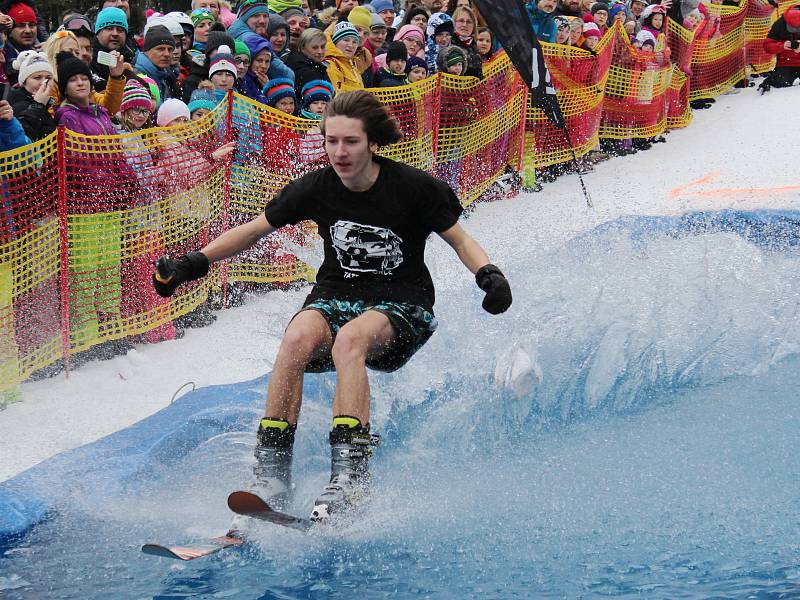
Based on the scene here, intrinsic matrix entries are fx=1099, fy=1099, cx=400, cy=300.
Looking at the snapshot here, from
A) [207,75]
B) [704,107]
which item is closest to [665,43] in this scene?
[704,107]

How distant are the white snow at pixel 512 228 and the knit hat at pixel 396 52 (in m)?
1.68

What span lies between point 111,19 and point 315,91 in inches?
66.6

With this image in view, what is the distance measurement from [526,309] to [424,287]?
1840 millimetres

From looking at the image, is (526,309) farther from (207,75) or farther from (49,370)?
(207,75)

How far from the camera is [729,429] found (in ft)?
18.6

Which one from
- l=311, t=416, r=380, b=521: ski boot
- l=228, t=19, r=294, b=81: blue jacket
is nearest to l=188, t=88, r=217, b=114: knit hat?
l=228, t=19, r=294, b=81: blue jacket

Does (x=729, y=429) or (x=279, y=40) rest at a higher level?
(x=279, y=40)

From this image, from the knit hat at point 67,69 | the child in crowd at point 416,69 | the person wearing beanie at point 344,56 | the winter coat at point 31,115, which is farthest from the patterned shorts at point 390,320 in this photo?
the child in crowd at point 416,69

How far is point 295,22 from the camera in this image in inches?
415

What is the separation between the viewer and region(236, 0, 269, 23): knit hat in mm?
9648

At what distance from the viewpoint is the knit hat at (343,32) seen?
Answer: 9.78 meters

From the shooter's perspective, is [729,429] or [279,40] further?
[279,40]

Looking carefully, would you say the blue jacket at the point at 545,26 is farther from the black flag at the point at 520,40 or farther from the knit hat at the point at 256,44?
the knit hat at the point at 256,44

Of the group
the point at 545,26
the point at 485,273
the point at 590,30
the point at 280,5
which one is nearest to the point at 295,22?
the point at 280,5
